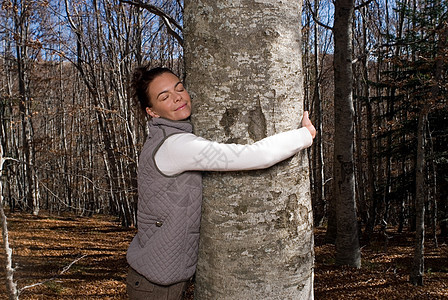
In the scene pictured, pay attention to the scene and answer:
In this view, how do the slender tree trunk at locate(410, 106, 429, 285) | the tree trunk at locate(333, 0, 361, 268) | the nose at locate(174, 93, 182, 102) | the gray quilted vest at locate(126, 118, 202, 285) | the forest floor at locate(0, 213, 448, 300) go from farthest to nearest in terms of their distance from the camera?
1. the tree trunk at locate(333, 0, 361, 268)
2. the forest floor at locate(0, 213, 448, 300)
3. the slender tree trunk at locate(410, 106, 429, 285)
4. the nose at locate(174, 93, 182, 102)
5. the gray quilted vest at locate(126, 118, 202, 285)

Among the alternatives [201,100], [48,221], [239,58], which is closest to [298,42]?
[239,58]

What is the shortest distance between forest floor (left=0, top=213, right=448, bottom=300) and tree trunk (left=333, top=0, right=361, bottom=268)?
0.81m

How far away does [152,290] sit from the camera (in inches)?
62.3

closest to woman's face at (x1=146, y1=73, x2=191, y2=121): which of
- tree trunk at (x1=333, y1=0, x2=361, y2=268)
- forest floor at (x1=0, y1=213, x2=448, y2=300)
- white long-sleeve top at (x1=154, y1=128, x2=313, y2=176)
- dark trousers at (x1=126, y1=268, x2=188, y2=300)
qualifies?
white long-sleeve top at (x1=154, y1=128, x2=313, y2=176)

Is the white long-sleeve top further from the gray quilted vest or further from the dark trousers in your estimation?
the dark trousers

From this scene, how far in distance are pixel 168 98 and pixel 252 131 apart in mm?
575

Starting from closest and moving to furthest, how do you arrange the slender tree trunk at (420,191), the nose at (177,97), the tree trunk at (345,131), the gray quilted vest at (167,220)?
the gray quilted vest at (167,220) < the nose at (177,97) < the slender tree trunk at (420,191) < the tree trunk at (345,131)

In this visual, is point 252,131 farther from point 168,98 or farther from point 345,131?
point 345,131

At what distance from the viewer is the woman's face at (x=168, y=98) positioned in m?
1.66

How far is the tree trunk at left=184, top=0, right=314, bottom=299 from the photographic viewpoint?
132 cm

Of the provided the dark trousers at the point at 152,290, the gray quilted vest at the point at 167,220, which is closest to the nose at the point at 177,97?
the gray quilted vest at the point at 167,220

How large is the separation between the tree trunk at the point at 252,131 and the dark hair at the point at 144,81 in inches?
18.4

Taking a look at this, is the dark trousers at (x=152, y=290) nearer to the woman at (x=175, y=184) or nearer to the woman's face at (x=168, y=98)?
the woman at (x=175, y=184)


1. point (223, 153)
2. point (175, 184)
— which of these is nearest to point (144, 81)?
point (175, 184)
